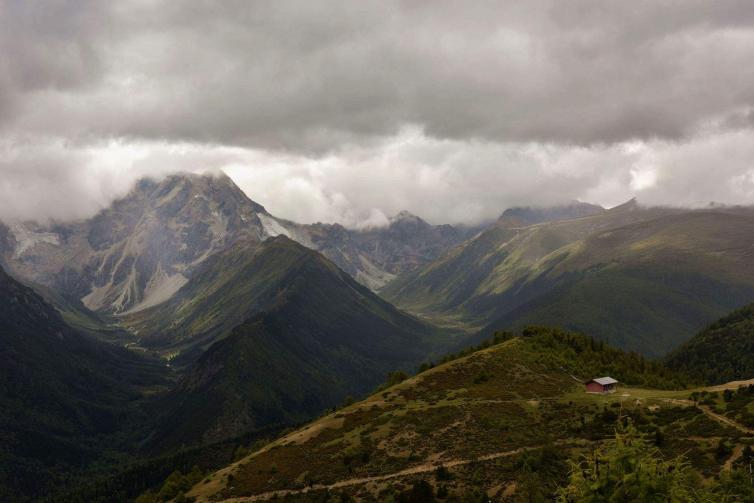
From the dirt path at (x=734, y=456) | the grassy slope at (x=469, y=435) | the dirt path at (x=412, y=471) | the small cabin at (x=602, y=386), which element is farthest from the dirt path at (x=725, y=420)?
the small cabin at (x=602, y=386)

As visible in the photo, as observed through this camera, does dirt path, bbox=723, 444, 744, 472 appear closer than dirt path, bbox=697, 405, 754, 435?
Yes

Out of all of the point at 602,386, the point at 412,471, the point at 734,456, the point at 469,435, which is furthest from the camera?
the point at 602,386

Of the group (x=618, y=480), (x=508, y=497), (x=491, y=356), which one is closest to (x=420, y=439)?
(x=508, y=497)

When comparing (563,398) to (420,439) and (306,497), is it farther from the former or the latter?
(306,497)

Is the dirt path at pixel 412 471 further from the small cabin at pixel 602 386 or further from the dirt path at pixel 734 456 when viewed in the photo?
the small cabin at pixel 602 386

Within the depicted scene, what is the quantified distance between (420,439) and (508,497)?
121 ft

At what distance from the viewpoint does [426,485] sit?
105000 mm

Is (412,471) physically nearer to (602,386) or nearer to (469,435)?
(469,435)

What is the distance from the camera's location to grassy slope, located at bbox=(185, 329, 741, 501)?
104812 millimetres

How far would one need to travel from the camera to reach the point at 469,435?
128250 mm

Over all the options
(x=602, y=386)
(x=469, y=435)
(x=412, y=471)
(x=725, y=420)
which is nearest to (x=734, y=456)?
(x=725, y=420)

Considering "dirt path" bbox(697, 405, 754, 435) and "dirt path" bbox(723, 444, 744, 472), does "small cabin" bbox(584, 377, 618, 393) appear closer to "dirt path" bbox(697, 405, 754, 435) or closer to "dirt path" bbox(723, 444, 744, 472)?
"dirt path" bbox(697, 405, 754, 435)

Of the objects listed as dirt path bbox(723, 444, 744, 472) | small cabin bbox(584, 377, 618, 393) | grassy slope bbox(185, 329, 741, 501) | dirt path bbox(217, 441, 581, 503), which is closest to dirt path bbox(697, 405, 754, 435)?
grassy slope bbox(185, 329, 741, 501)

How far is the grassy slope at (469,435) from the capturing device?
104812mm
